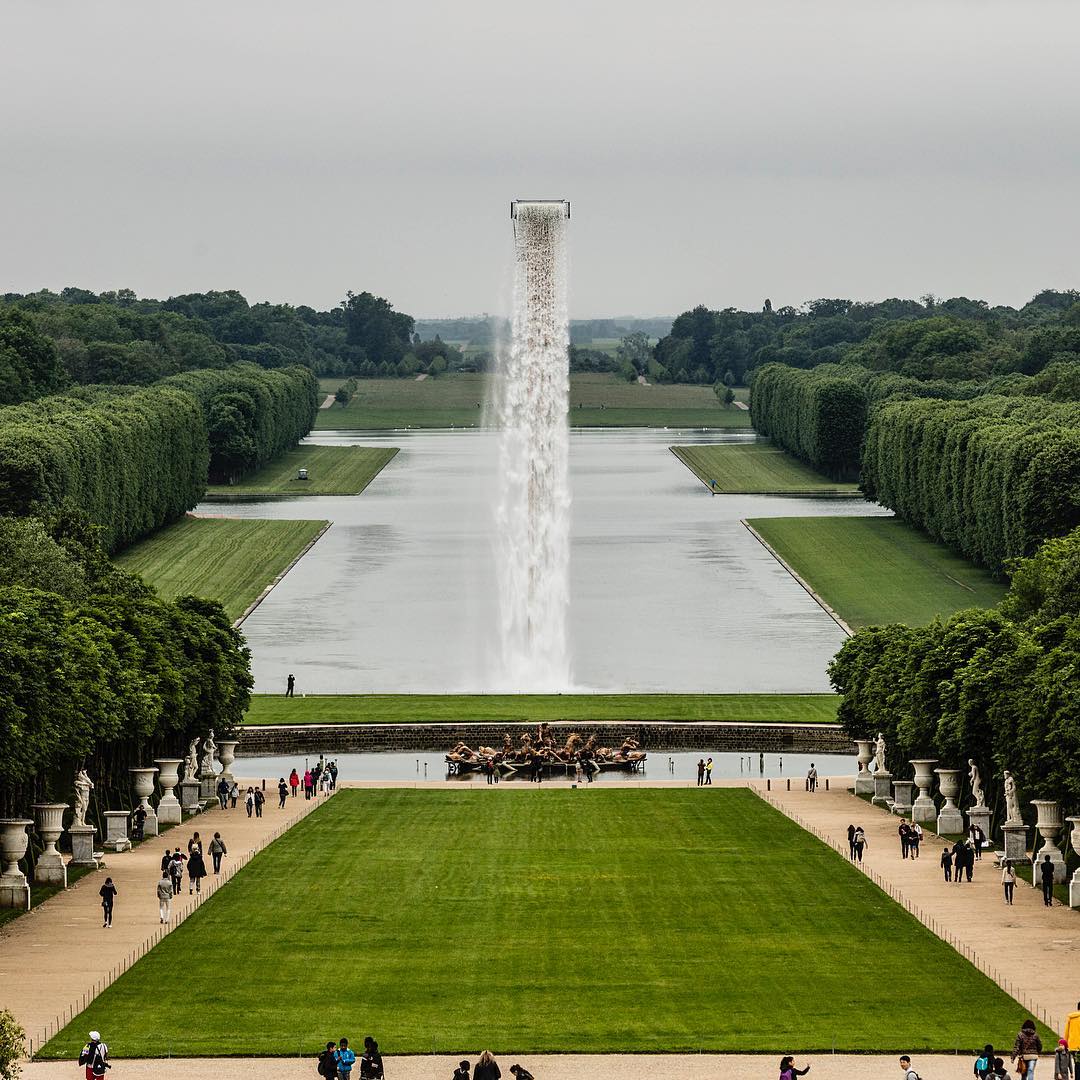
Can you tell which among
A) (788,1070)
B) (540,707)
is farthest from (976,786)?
(788,1070)

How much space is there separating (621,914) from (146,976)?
9.94 metres

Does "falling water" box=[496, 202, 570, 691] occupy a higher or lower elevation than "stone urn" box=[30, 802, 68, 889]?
higher

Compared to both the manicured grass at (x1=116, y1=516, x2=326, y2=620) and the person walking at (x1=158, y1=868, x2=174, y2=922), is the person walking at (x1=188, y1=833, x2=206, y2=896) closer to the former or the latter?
the person walking at (x1=158, y1=868, x2=174, y2=922)

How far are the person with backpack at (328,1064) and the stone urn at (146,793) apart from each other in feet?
94.8

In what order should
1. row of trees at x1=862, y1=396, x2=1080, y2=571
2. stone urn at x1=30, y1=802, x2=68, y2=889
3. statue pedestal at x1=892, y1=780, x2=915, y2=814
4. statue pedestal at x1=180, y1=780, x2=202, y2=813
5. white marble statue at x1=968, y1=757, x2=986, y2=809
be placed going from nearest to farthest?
1. stone urn at x1=30, y1=802, x2=68, y2=889
2. white marble statue at x1=968, y1=757, x2=986, y2=809
3. statue pedestal at x1=892, y1=780, x2=915, y2=814
4. statue pedestal at x1=180, y1=780, x2=202, y2=813
5. row of trees at x1=862, y1=396, x2=1080, y2=571

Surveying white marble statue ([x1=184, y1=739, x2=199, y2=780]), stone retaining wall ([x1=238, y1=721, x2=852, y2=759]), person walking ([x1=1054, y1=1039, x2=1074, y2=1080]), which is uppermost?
person walking ([x1=1054, y1=1039, x2=1074, y2=1080])

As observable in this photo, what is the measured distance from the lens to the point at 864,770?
238 feet

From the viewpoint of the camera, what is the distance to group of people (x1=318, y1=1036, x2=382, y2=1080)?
3531 centimetres

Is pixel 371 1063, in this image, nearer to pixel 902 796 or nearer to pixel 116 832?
pixel 116 832

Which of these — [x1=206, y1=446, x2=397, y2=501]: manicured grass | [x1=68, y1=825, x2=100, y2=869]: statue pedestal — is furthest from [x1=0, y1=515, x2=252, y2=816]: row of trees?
[x1=206, y1=446, x2=397, y2=501]: manicured grass

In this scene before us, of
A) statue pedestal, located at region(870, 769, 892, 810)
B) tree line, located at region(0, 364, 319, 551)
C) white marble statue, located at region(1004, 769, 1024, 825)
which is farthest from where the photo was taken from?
tree line, located at region(0, 364, 319, 551)

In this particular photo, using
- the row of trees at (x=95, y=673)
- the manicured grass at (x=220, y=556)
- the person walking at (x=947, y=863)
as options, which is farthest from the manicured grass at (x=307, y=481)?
the person walking at (x=947, y=863)

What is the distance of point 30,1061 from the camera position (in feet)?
123

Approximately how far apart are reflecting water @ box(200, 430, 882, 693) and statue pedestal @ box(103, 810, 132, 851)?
85.4 ft
